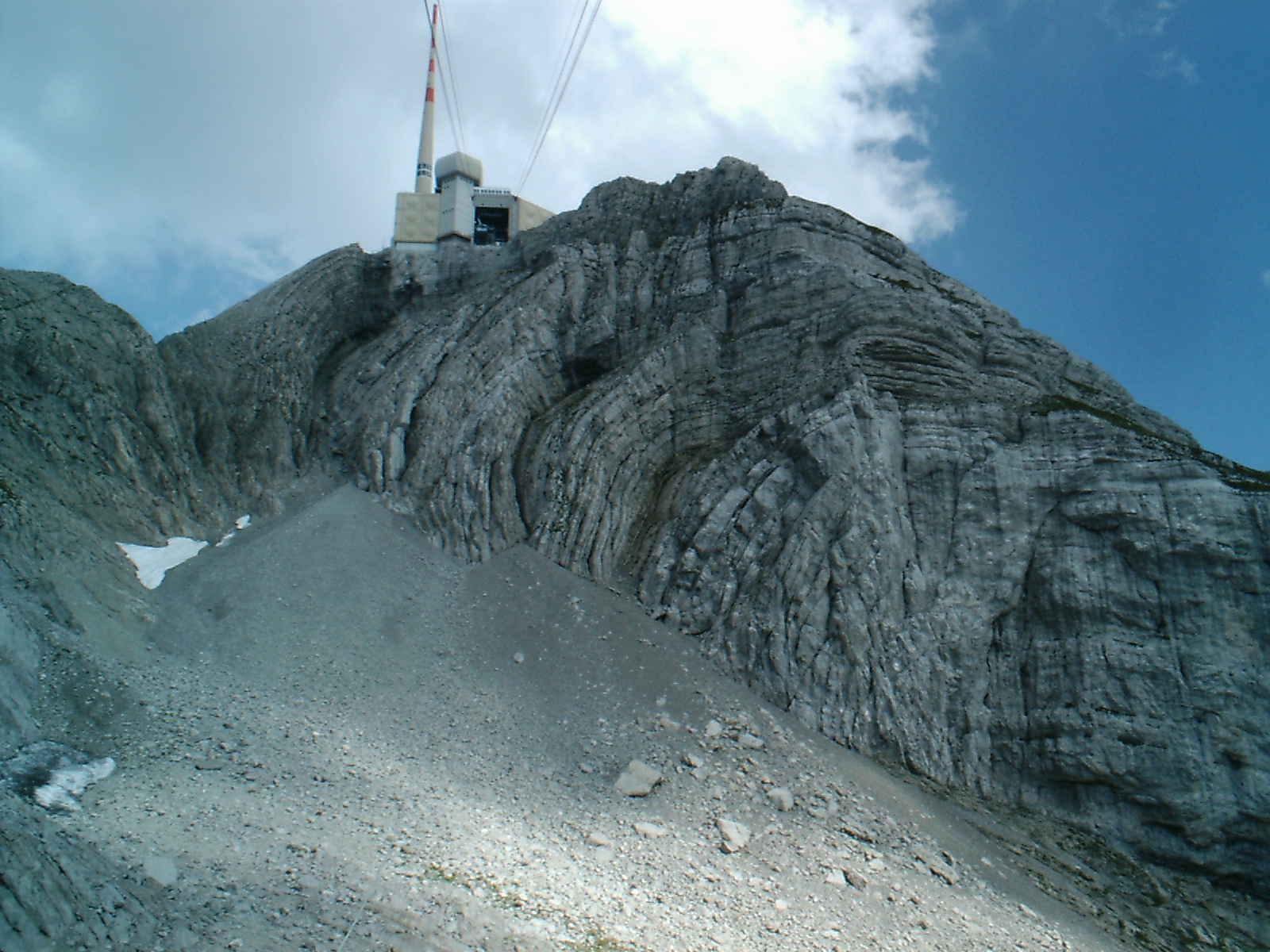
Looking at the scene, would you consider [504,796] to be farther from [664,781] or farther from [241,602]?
[241,602]

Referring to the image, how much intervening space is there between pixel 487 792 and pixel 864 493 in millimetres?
14891

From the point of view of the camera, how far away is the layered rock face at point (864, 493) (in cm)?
2320

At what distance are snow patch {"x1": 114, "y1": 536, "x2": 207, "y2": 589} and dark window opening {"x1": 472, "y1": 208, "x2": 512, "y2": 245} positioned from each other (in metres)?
27.5

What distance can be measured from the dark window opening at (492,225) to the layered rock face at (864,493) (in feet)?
32.5

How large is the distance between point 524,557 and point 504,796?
39.6ft

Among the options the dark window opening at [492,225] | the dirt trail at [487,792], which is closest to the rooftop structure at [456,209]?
the dark window opening at [492,225]

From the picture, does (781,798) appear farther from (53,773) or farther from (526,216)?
(526,216)

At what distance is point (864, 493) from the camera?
91.5 ft

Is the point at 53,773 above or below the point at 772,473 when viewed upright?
below

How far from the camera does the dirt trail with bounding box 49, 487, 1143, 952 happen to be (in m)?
15.7

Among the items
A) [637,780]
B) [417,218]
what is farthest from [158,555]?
[417,218]

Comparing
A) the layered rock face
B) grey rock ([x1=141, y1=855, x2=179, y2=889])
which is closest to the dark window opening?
the layered rock face

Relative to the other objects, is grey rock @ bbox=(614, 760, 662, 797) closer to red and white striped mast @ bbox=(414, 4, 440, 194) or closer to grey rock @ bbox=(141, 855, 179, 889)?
grey rock @ bbox=(141, 855, 179, 889)

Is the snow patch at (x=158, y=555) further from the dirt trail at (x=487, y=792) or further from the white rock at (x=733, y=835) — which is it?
the white rock at (x=733, y=835)
